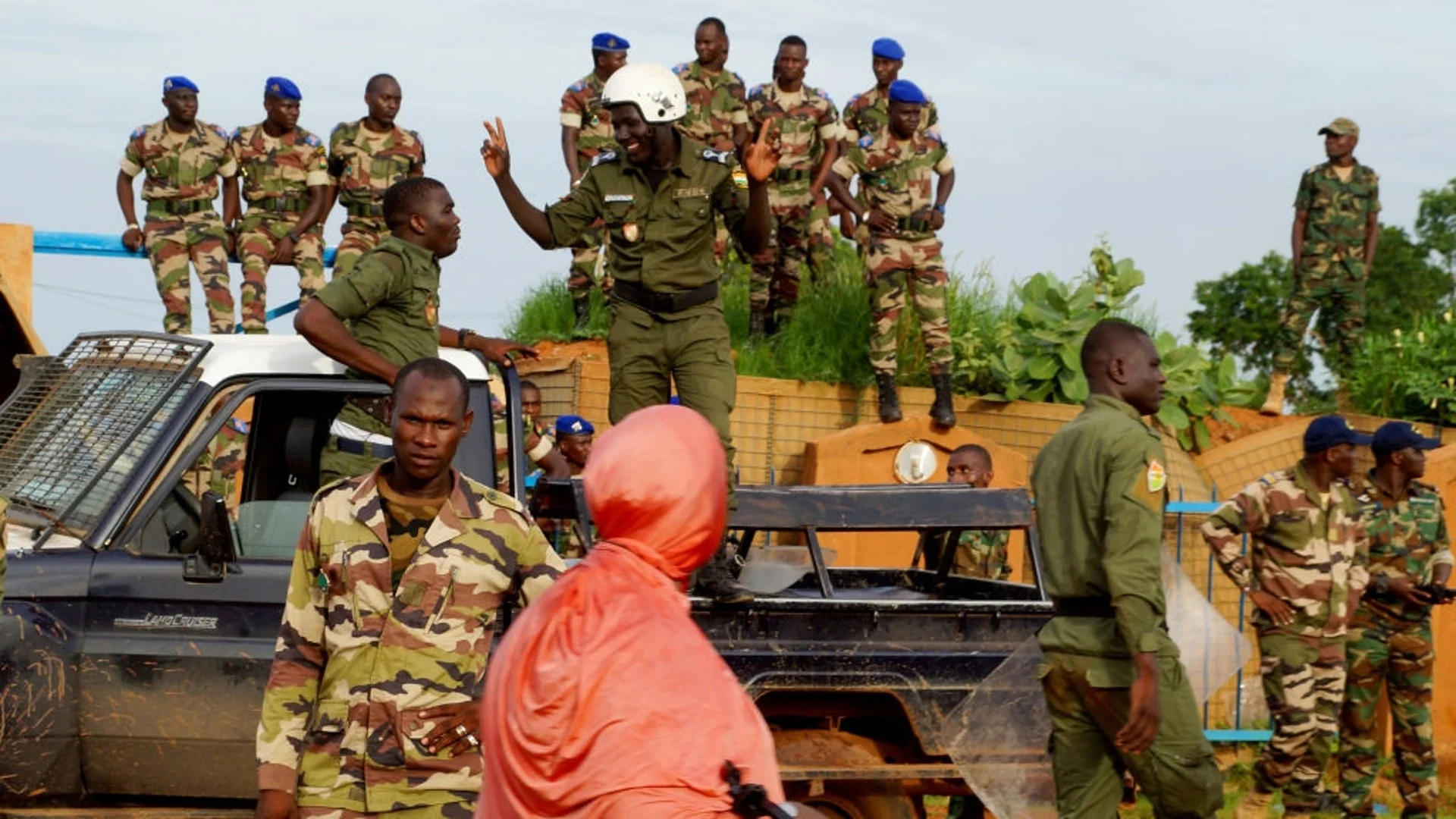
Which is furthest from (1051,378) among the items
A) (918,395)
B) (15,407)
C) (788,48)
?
(15,407)

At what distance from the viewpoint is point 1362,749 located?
991 cm

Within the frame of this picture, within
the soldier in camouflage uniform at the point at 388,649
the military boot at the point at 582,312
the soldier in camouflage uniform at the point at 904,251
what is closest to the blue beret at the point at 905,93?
the soldier in camouflage uniform at the point at 904,251

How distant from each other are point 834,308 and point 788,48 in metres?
2.02

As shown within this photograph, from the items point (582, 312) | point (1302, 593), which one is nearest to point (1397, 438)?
point (1302, 593)

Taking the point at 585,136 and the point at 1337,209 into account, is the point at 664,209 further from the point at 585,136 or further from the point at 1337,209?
the point at 1337,209

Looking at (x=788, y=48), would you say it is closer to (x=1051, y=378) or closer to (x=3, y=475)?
(x=1051, y=378)

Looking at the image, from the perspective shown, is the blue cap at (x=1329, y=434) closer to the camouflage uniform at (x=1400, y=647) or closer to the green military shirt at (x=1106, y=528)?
the camouflage uniform at (x=1400, y=647)

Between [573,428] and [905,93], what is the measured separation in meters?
3.60

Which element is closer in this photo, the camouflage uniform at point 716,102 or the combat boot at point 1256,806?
the combat boot at point 1256,806

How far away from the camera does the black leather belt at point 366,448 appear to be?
652 cm

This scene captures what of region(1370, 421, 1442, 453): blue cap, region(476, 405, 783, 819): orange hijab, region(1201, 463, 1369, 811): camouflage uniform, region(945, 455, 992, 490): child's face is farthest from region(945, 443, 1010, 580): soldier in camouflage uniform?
region(476, 405, 783, 819): orange hijab

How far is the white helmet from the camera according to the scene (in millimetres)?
7680

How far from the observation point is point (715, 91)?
1438cm

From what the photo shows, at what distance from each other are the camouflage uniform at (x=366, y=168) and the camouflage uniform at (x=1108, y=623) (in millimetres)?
8272
